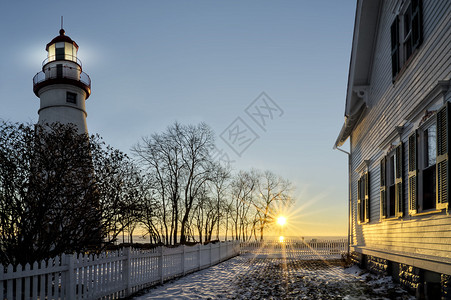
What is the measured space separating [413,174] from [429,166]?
57 cm

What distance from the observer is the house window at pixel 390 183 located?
32.1 ft

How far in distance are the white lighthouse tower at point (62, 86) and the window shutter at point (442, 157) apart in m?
22.7

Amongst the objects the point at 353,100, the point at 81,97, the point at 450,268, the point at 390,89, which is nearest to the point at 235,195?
the point at 81,97

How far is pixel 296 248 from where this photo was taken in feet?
102

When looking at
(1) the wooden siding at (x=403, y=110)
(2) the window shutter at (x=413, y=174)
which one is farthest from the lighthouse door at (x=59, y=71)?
(2) the window shutter at (x=413, y=174)

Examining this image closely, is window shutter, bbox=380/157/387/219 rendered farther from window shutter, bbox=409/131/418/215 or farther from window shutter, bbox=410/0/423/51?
window shutter, bbox=410/0/423/51

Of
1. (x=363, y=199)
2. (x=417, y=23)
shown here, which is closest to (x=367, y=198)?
(x=363, y=199)

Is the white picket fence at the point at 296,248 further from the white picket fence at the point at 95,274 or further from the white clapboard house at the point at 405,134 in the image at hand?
the white picket fence at the point at 95,274

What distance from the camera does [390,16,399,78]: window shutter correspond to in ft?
33.7

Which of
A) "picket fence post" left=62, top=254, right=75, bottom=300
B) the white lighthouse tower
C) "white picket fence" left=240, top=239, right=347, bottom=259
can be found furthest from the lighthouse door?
"picket fence post" left=62, top=254, right=75, bottom=300

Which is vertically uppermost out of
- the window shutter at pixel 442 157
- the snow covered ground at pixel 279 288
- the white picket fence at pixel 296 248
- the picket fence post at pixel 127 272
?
the window shutter at pixel 442 157

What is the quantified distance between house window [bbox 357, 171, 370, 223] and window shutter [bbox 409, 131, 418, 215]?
17.7 feet

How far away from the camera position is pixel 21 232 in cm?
904

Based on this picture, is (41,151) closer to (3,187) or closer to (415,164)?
(3,187)
